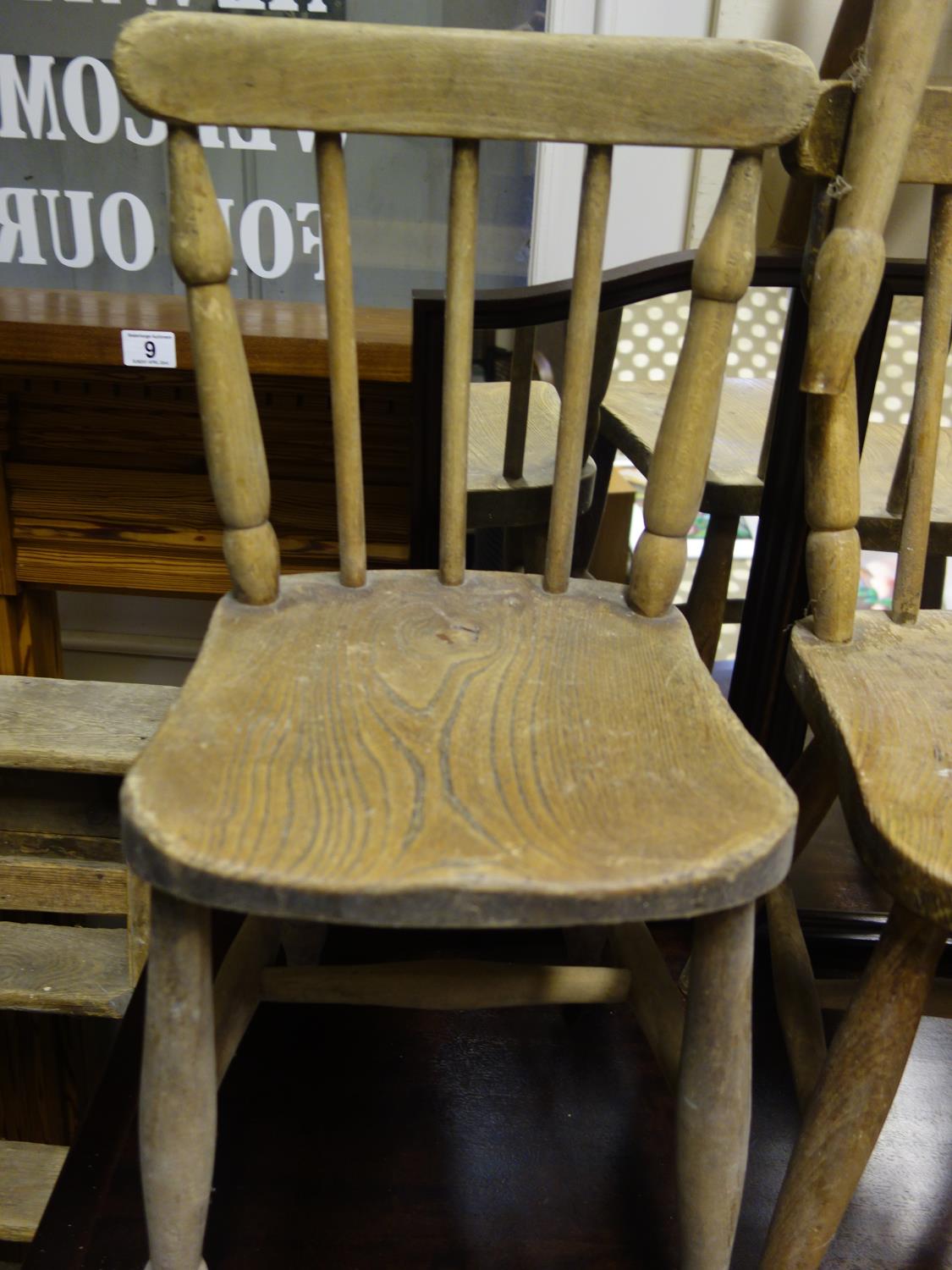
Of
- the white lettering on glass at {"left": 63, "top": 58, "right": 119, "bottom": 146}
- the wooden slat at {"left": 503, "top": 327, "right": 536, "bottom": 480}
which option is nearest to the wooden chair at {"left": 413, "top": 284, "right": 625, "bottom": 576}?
the wooden slat at {"left": 503, "top": 327, "right": 536, "bottom": 480}

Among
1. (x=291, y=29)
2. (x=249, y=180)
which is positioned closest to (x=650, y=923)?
(x=291, y=29)

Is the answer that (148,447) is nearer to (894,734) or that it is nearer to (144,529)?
(144,529)

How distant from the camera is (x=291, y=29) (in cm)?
61

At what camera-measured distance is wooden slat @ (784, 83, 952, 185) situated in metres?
0.67

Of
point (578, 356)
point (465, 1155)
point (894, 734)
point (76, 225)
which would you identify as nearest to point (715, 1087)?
point (894, 734)

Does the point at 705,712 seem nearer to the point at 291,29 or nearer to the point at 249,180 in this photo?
the point at 291,29

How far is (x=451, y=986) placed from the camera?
0.75 m

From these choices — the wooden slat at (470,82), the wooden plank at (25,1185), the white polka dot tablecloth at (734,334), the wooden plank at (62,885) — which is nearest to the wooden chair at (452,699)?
the wooden slat at (470,82)

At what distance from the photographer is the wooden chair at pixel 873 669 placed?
1.89 feet

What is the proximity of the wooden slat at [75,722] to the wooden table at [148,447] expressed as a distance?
0.30 metres

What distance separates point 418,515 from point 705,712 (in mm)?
376

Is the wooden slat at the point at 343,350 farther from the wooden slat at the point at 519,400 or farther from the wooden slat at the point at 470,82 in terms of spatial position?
the wooden slat at the point at 519,400

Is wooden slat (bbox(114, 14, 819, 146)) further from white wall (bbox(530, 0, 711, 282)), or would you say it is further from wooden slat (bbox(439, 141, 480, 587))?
white wall (bbox(530, 0, 711, 282))

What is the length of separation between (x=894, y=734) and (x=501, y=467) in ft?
1.49
